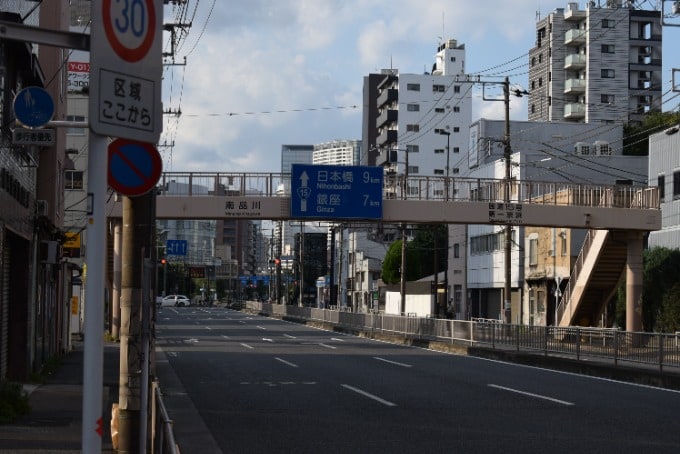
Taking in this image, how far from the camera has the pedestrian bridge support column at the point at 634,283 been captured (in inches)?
1475

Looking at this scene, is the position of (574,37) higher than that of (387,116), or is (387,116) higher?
(574,37)

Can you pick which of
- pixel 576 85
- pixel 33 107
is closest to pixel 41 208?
pixel 33 107

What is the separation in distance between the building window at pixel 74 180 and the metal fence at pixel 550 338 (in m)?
20.2

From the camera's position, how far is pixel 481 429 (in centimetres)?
1391

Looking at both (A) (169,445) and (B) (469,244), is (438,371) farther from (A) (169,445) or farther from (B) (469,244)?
(B) (469,244)

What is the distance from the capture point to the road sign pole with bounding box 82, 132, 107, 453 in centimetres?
493

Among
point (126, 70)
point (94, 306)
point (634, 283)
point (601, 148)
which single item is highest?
point (601, 148)

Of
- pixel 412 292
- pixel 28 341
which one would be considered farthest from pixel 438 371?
pixel 412 292

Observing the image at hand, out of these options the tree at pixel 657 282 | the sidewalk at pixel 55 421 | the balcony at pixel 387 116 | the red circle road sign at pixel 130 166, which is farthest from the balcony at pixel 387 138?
the red circle road sign at pixel 130 166

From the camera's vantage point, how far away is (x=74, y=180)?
58562mm

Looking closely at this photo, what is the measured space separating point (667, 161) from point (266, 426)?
32.8 meters

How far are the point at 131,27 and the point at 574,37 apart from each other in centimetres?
8864

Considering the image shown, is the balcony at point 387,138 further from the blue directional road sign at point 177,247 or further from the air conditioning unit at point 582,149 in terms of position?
the air conditioning unit at point 582,149

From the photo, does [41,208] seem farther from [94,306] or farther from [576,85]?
[576,85]
